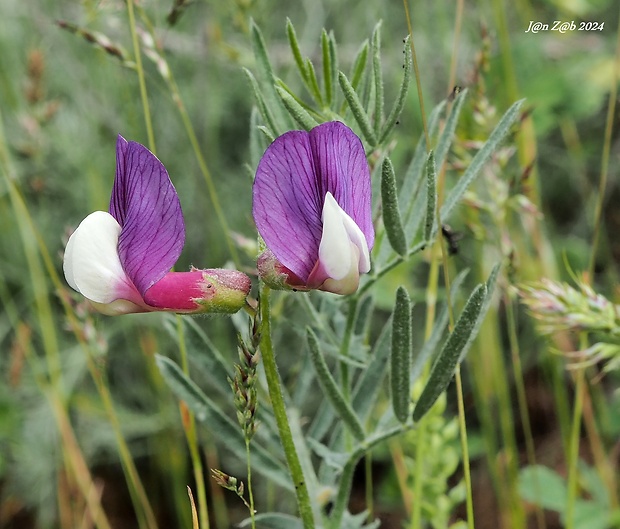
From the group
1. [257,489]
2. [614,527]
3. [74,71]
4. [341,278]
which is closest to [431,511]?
[614,527]

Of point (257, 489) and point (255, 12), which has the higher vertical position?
point (255, 12)

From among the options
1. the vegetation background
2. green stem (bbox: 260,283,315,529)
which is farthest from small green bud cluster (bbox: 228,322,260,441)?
the vegetation background

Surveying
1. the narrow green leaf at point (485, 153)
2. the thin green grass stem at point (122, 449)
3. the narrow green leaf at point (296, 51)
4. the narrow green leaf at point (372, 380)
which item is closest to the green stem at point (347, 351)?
the narrow green leaf at point (372, 380)

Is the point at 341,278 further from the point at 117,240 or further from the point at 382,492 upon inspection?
the point at 382,492

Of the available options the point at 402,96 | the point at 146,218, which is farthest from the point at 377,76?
the point at 146,218

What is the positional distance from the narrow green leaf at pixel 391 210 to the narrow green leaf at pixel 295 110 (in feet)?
0.33

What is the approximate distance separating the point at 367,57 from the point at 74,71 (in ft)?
5.37

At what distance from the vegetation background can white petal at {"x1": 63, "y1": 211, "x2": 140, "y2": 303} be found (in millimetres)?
760

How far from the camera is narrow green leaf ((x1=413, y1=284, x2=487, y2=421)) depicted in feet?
2.20

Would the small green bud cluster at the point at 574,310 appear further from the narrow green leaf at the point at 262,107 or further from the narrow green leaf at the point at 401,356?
the narrow green leaf at the point at 262,107

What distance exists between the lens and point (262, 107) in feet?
2.50

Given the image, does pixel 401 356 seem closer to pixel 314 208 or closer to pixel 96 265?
pixel 314 208

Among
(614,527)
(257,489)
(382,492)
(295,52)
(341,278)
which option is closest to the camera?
(341,278)

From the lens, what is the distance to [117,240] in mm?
676
